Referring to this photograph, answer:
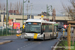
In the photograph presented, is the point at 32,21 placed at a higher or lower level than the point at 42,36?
higher

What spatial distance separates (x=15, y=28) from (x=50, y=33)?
24.9 metres

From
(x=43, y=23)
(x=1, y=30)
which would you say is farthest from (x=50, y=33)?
(x=1, y=30)

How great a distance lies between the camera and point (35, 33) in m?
28.1

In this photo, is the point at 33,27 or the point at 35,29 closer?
the point at 35,29

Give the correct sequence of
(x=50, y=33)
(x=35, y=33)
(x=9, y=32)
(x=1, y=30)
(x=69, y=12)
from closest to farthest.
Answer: (x=69, y=12) < (x=35, y=33) < (x=50, y=33) < (x=1, y=30) < (x=9, y=32)

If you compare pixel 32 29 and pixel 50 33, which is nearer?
pixel 32 29

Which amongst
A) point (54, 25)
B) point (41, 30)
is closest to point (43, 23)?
point (41, 30)

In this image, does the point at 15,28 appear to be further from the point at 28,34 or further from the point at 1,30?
the point at 28,34

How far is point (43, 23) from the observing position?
2928cm

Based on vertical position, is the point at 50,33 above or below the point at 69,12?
below

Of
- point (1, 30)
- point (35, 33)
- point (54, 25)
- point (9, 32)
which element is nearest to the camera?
point (35, 33)

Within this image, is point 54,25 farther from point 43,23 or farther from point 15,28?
point 15,28

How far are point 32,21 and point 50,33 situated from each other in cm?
440

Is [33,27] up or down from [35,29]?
up
